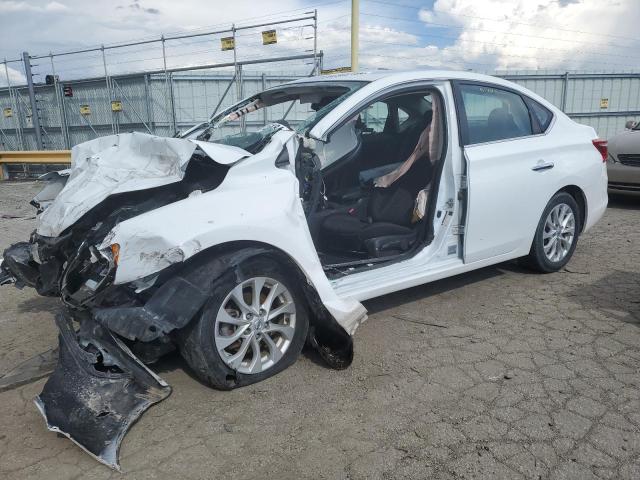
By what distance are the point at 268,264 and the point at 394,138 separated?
2.27 m

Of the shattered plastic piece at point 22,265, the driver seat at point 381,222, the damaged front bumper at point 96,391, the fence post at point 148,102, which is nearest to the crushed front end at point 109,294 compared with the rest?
the damaged front bumper at point 96,391

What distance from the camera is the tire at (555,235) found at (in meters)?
4.93

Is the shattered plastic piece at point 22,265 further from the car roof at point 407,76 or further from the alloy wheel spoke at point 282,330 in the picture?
the car roof at point 407,76

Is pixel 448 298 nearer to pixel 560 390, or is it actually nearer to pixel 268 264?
pixel 560 390

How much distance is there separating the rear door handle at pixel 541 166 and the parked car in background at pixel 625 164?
451cm

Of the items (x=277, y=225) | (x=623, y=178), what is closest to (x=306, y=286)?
(x=277, y=225)

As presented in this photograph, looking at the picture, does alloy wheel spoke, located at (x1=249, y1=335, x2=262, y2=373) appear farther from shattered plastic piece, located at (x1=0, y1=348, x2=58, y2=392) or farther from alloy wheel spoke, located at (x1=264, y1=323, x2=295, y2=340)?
shattered plastic piece, located at (x1=0, y1=348, x2=58, y2=392)

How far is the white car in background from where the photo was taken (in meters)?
2.82

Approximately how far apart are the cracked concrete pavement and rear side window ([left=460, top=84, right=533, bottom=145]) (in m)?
1.41

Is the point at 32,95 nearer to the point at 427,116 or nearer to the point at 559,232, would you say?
the point at 427,116

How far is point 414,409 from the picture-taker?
2.99m

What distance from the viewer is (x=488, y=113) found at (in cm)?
458

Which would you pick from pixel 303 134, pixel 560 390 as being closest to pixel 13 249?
pixel 303 134

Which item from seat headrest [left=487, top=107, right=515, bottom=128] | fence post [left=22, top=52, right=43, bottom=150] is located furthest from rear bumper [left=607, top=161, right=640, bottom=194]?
fence post [left=22, top=52, right=43, bottom=150]
